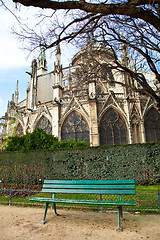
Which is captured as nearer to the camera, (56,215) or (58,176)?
(56,215)

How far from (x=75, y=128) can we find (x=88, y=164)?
811cm

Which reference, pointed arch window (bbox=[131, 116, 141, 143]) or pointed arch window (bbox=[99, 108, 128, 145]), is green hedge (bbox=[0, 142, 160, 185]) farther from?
pointed arch window (bbox=[131, 116, 141, 143])

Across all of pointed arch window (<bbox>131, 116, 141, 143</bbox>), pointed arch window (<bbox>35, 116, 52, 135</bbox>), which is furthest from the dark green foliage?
pointed arch window (<bbox>35, 116, 52, 135</bbox>)

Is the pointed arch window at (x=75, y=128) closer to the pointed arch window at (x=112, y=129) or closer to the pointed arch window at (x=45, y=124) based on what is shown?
the pointed arch window at (x=112, y=129)

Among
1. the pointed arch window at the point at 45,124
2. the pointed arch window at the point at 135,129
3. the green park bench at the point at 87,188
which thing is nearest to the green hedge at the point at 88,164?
the green park bench at the point at 87,188

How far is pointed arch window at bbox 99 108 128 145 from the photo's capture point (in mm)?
15644

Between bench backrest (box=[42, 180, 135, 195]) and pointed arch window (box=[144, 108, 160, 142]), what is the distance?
13217mm

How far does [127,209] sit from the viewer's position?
4.12 meters

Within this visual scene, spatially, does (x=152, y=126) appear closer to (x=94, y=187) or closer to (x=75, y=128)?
(x=75, y=128)

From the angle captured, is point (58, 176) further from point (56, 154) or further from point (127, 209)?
point (127, 209)

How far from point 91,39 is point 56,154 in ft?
20.1

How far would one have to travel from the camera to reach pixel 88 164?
8742mm

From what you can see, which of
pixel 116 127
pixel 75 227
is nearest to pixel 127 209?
pixel 75 227

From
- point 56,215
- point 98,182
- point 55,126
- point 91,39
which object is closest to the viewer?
point 98,182
